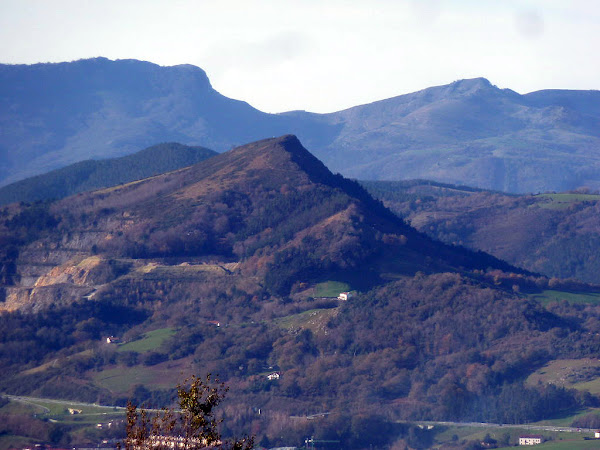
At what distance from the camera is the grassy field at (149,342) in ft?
376

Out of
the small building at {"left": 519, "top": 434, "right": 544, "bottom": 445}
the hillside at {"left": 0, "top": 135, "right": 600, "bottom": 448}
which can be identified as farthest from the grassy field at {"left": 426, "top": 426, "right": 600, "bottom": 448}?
the hillside at {"left": 0, "top": 135, "right": 600, "bottom": 448}

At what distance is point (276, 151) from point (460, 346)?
51352 millimetres

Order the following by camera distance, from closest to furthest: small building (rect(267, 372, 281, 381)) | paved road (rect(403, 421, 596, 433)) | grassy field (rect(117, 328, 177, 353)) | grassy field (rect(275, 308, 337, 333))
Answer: paved road (rect(403, 421, 596, 433)) → small building (rect(267, 372, 281, 381)) → grassy field (rect(117, 328, 177, 353)) → grassy field (rect(275, 308, 337, 333))

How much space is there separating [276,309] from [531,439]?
40.4 meters

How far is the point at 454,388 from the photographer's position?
329 ft

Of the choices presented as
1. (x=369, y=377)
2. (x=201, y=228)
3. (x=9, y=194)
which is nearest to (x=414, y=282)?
(x=369, y=377)

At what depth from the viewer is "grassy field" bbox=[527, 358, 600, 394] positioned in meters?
101

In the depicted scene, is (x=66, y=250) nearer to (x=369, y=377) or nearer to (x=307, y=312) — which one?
(x=307, y=312)

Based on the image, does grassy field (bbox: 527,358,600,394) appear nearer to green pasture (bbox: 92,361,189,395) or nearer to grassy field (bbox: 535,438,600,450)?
grassy field (bbox: 535,438,600,450)

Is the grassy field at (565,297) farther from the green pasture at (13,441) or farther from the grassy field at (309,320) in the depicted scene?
the green pasture at (13,441)

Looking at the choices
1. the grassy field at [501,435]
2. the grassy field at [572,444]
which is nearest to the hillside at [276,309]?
the grassy field at [501,435]

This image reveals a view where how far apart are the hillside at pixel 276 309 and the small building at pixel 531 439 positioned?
6.12m

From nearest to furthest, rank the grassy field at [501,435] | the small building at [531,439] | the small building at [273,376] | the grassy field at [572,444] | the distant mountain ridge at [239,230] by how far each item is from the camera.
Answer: the grassy field at [572,444]
the grassy field at [501,435]
the small building at [531,439]
the small building at [273,376]
the distant mountain ridge at [239,230]

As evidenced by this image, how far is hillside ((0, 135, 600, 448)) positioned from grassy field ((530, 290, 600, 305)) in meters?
1.22
